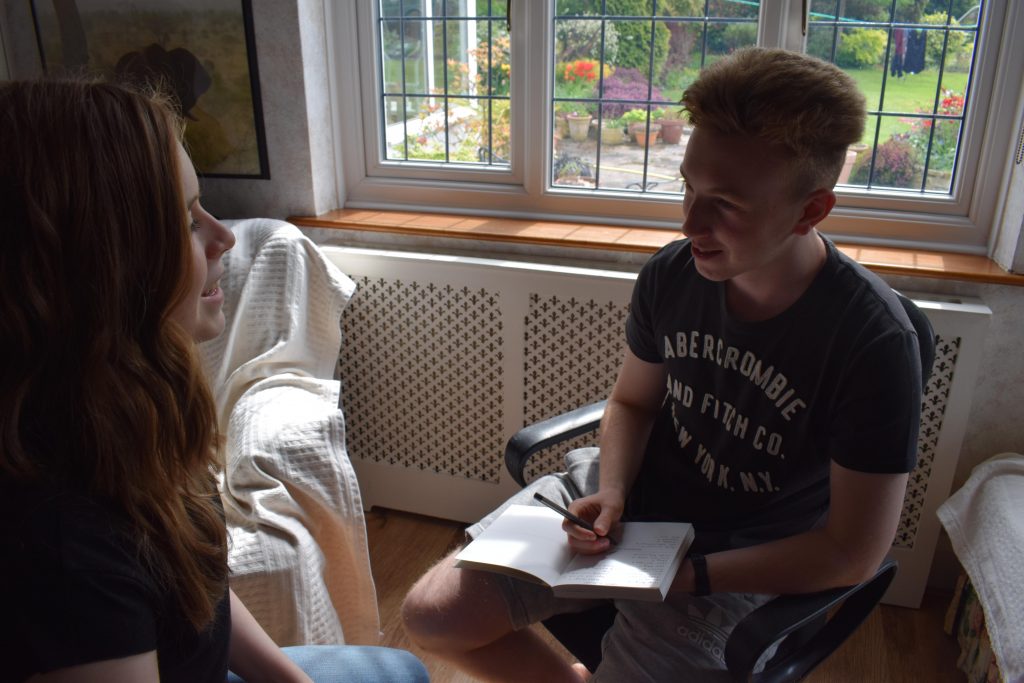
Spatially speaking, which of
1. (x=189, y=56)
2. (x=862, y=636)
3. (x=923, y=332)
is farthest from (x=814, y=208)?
(x=189, y=56)

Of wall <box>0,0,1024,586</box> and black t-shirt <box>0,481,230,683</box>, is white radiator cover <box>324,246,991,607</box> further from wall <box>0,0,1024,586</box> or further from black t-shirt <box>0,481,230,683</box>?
black t-shirt <box>0,481,230,683</box>

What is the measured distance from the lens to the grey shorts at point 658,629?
3.66 feet

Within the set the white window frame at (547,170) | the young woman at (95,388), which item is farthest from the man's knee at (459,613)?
the white window frame at (547,170)

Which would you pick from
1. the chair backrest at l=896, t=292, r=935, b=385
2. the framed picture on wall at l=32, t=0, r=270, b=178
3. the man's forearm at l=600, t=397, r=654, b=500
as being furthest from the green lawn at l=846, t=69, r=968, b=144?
the framed picture on wall at l=32, t=0, r=270, b=178

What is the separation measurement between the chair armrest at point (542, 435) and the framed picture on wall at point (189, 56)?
1290mm

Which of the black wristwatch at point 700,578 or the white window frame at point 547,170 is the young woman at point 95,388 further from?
the white window frame at point 547,170

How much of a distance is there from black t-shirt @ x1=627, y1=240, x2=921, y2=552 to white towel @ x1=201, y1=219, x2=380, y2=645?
23.8 inches

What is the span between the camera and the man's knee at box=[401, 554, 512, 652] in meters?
1.23

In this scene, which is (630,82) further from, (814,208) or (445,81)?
(814,208)

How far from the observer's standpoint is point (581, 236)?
2.04 metres

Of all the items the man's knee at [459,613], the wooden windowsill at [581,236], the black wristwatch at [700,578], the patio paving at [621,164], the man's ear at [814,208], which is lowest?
the man's knee at [459,613]

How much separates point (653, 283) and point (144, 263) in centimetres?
88

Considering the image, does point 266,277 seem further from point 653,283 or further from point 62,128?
point 62,128

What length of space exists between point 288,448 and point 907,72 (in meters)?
1.65
